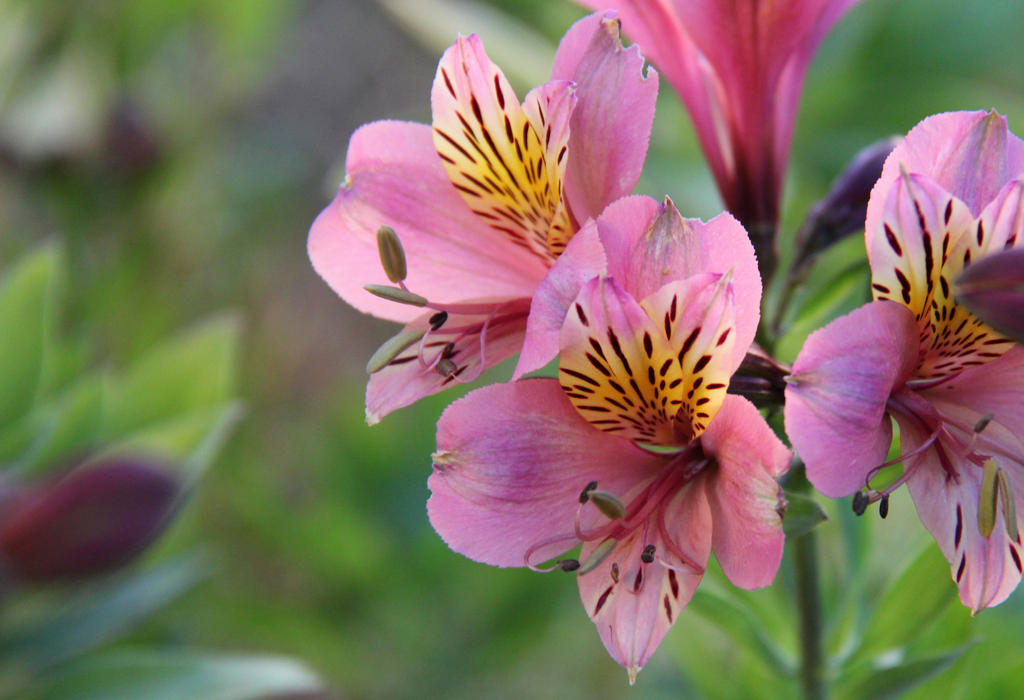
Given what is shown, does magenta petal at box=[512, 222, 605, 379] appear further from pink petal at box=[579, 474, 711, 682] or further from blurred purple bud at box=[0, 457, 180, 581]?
blurred purple bud at box=[0, 457, 180, 581]

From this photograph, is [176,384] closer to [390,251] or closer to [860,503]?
[390,251]

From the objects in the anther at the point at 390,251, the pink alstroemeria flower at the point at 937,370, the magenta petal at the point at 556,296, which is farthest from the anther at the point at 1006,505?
the anther at the point at 390,251

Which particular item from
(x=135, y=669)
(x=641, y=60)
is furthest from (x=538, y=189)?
(x=135, y=669)

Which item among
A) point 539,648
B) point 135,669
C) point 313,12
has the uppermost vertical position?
point 313,12

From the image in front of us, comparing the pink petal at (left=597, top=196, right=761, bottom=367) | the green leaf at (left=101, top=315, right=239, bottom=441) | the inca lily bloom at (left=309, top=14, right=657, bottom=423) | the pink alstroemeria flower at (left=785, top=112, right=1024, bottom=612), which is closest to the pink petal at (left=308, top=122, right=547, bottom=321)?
the inca lily bloom at (left=309, top=14, right=657, bottom=423)

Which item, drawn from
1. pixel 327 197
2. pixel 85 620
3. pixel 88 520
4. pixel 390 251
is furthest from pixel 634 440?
pixel 327 197

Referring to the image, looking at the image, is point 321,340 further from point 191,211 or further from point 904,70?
point 904,70

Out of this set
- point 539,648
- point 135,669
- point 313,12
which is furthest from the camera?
point 313,12
